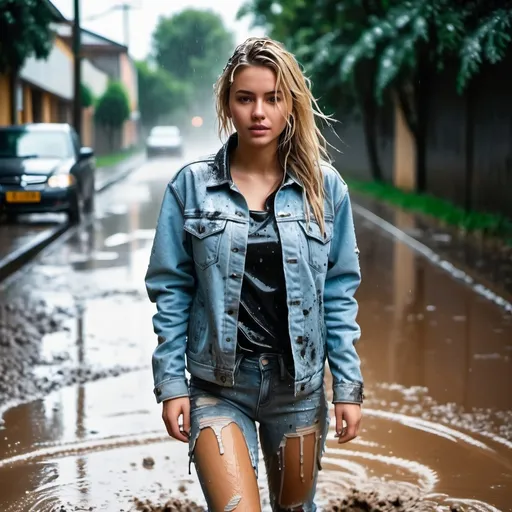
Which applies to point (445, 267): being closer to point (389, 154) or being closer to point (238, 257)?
point (238, 257)

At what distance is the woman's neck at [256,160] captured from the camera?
114 inches

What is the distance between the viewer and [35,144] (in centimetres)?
1733

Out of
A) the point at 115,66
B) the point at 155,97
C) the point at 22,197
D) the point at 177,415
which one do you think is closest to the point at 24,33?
the point at 22,197

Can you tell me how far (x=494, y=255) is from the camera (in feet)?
40.2

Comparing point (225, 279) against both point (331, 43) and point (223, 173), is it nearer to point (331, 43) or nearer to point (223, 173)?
point (223, 173)

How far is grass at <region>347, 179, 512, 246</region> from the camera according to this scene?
14.5 metres

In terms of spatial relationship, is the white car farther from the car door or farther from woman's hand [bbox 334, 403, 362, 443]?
woman's hand [bbox 334, 403, 362, 443]

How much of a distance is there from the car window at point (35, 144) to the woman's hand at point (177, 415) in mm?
14568

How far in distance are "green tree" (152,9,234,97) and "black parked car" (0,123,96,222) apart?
3539 inches

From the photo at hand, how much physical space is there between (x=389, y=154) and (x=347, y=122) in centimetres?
376

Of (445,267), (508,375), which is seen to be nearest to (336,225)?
(508,375)

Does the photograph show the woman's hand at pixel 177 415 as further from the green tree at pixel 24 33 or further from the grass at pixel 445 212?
the green tree at pixel 24 33

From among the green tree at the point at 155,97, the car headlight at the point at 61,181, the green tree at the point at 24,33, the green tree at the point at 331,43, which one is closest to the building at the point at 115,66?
the green tree at the point at 155,97

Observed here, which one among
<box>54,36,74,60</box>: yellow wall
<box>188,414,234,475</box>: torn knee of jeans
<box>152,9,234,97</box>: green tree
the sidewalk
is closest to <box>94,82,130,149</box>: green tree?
<box>54,36,74,60</box>: yellow wall
